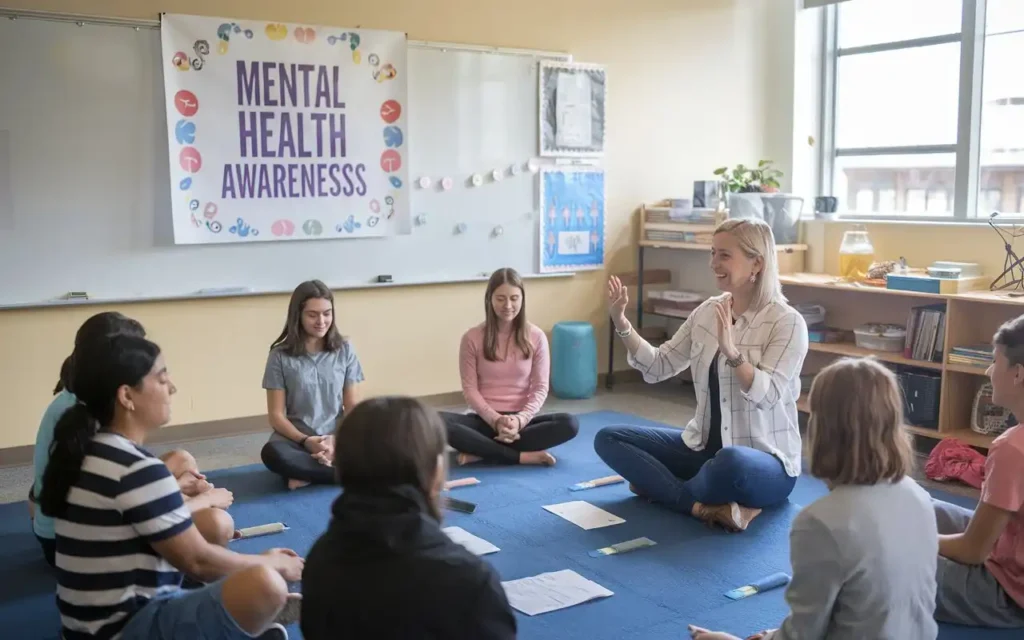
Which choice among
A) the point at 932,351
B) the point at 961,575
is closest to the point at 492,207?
the point at 932,351

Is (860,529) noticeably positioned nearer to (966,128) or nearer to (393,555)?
(393,555)

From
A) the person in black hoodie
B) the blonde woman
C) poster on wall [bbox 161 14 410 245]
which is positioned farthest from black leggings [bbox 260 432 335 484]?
the person in black hoodie

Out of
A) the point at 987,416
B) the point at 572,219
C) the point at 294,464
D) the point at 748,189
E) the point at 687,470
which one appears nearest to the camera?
the point at 687,470

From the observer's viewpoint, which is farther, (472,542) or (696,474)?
(696,474)

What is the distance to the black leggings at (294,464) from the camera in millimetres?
3721

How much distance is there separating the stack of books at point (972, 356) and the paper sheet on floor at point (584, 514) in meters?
1.85

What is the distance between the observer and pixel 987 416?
421cm

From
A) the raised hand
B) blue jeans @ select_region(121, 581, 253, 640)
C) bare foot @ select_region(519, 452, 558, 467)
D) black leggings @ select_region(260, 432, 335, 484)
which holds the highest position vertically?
the raised hand

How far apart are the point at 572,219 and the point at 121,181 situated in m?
2.49

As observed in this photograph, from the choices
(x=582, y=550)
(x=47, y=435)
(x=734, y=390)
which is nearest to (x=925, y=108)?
(x=734, y=390)

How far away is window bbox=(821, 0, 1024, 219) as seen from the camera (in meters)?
5.05

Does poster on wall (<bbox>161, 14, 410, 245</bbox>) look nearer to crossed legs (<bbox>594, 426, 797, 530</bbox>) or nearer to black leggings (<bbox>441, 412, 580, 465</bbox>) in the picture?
black leggings (<bbox>441, 412, 580, 465</bbox>)

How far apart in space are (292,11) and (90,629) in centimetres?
351

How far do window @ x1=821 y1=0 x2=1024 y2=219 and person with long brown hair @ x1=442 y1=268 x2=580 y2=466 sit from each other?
255 centimetres
